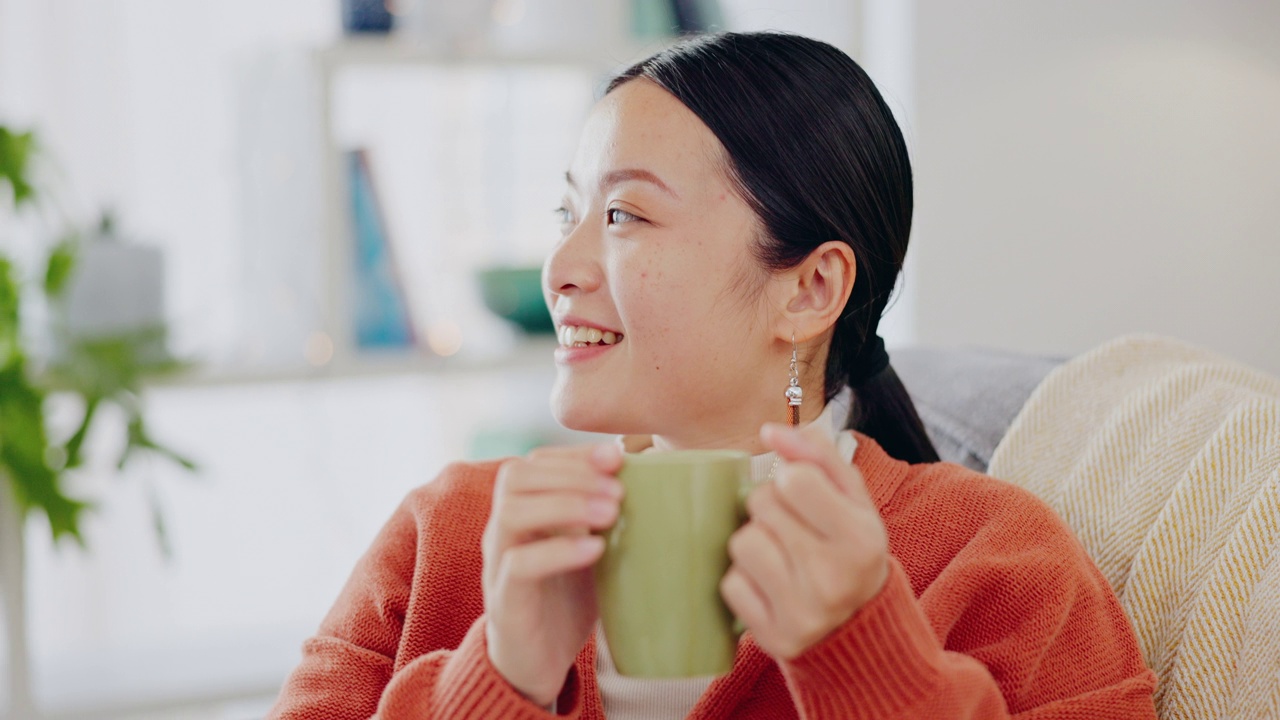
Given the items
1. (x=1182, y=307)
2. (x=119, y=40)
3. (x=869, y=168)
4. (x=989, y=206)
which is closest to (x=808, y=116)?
(x=869, y=168)

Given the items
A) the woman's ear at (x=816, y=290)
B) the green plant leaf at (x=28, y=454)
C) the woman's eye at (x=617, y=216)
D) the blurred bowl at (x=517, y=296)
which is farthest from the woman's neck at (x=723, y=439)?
the green plant leaf at (x=28, y=454)

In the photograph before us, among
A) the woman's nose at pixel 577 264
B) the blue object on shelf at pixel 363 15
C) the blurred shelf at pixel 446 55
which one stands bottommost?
the woman's nose at pixel 577 264

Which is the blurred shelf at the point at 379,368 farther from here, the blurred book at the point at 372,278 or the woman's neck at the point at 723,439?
the woman's neck at the point at 723,439

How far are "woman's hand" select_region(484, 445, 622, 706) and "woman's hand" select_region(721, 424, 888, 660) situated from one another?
0.09 m

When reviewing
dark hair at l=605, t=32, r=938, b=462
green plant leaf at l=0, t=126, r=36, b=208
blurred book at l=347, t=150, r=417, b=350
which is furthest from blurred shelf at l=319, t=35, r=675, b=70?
dark hair at l=605, t=32, r=938, b=462

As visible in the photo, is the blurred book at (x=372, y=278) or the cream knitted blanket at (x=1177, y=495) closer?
the cream knitted blanket at (x=1177, y=495)

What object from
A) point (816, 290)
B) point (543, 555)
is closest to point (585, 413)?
point (816, 290)

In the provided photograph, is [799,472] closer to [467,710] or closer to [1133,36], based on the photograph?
[467,710]

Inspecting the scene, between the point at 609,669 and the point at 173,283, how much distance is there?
1.62 m

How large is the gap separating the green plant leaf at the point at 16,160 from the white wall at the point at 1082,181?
5.39ft

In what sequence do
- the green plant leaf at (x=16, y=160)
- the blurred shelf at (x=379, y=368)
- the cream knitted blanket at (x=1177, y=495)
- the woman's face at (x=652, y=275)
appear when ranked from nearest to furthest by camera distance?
1. the cream knitted blanket at (x=1177, y=495)
2. the woman's face at (x=652, y=275)
3. the green plant leaf at (x=16, y=160)
4. the blurred shelf at (x=379, y=368)

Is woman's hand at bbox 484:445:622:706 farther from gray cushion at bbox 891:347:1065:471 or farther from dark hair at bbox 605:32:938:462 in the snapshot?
gray cushion at bbox 891:347:1065:471

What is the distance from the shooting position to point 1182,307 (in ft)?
7.84

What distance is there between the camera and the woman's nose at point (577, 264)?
1130mm
